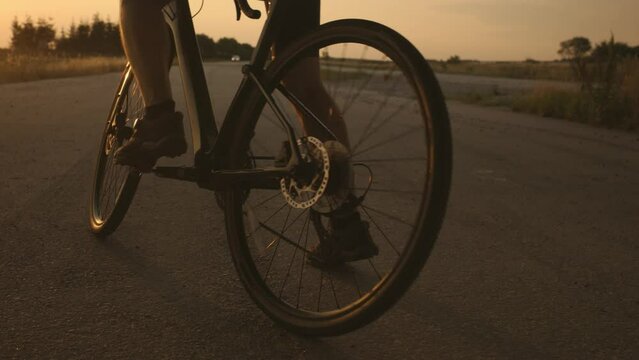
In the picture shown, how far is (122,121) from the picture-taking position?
3.34 meters

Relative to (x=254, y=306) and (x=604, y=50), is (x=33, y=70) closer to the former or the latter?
(x=604, y=50)

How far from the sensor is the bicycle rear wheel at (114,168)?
3213 mm

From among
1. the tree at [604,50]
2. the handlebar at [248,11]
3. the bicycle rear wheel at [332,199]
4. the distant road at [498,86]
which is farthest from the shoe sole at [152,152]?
the distant road at [498,86]

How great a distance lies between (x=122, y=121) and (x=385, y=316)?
172 centimetres

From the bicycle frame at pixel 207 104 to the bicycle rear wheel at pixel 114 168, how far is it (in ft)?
1.81

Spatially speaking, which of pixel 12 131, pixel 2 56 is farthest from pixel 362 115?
pixel 2 56

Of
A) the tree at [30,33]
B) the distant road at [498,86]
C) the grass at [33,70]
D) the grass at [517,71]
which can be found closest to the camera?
the distant road at [498,86]

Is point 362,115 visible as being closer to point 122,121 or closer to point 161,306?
point 122,121

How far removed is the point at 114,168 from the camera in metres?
3.52

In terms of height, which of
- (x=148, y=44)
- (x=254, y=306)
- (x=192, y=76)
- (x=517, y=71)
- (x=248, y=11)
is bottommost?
(x=254, y=306)

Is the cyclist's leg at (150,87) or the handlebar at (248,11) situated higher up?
the handlebar at (248,11)

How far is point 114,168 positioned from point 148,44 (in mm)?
944

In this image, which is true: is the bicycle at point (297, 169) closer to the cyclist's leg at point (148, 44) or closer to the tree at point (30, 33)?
the cyclist's leg at point (148, 44)

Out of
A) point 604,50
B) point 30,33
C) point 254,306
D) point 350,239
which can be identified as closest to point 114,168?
point 254,306
